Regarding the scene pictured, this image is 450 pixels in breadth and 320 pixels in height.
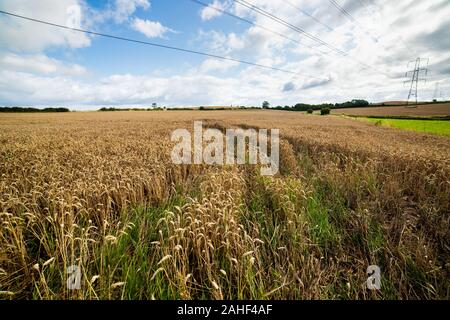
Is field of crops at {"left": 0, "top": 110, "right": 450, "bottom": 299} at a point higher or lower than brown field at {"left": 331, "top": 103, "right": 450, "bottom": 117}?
lower

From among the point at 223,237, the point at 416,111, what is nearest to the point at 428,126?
the point at 416,111

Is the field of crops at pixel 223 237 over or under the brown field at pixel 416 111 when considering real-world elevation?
under

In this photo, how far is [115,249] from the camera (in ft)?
9.66

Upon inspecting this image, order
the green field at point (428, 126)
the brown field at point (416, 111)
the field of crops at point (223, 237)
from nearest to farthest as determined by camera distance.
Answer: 1. the field of crops at point (223, 237)
2. the green field at point (428, 126)
3. the brown field at point (416, 111)

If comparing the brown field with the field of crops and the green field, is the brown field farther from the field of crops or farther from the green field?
the field of crops

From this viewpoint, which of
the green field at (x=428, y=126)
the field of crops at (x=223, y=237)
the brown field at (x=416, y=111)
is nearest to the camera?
the field of crops at (x=223, y=237)

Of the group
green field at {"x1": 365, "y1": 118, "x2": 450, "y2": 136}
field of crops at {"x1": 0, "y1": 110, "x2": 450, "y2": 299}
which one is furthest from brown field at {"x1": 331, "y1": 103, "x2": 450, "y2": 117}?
field of crops at {"x1": 0, "y1": 110, "x2": 450, "y2": 299}

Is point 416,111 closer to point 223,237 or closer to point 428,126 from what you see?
point 428,126

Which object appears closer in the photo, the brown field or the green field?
the green field

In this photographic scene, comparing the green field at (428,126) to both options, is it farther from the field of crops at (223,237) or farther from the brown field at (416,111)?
the field of crops at (223,237)

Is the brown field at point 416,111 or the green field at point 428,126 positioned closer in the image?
the green field at point 428,126

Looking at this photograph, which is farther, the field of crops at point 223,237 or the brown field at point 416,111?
the brown field at point 416,111

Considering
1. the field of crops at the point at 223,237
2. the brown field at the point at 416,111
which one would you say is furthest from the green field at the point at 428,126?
the field of crops at the point at 223,237
